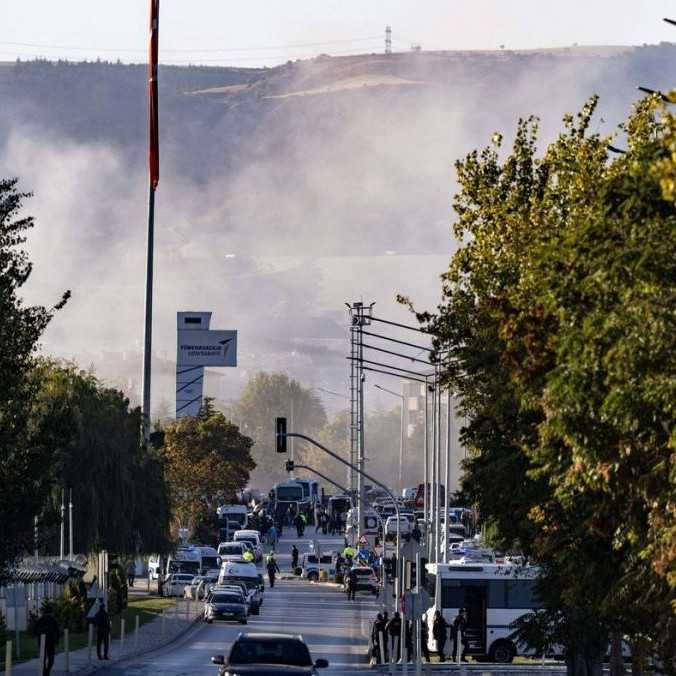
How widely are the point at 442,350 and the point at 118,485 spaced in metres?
33.5

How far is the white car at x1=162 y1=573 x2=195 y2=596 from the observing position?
3944 inches

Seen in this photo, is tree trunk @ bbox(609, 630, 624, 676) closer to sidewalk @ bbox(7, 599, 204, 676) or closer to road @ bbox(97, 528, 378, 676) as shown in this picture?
road @ bbox(97, 528, 378, 676)

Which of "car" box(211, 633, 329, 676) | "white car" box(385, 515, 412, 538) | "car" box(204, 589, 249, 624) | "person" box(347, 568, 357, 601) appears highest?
"white car" box(385, 515, 412, 538)

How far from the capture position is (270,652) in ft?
116

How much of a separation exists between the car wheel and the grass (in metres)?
12.6

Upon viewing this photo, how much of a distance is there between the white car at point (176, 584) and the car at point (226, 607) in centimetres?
1943

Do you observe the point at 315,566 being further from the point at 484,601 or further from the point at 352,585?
the point at 484,601

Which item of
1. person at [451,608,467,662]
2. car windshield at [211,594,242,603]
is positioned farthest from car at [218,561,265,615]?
person at [451,608,467,662]

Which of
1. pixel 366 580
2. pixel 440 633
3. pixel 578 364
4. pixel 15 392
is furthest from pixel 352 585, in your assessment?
pixel 578 364

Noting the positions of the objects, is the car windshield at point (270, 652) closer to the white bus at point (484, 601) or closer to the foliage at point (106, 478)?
the white bus at point (484, 601)

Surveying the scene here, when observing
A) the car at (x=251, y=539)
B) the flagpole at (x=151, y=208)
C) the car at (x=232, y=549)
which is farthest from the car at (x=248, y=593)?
the car at (x=251, y=539)

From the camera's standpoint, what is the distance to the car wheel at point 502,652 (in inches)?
2496

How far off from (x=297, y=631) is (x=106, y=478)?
413 inches

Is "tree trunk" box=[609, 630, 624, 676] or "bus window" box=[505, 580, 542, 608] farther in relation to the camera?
"bus window" box=[505, 580, 542, 608]
